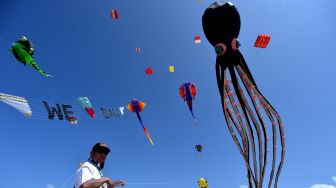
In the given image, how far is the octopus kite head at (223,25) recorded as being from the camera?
382 inches

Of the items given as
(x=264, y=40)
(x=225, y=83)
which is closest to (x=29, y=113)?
(x=225, y=83)

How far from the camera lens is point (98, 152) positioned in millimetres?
4445

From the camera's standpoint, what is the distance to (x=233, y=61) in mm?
9844

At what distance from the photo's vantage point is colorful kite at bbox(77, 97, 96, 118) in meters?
19.0

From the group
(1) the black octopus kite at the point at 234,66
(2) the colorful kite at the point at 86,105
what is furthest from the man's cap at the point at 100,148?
(2) the colorful kite at the point at 86,105

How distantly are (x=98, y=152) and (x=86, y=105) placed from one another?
15.6 meters

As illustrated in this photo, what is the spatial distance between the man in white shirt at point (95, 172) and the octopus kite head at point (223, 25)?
6.64 meters

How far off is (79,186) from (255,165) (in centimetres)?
751

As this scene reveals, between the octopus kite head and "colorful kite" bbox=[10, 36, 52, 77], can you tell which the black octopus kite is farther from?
"colorful kite" bbox=[10, 36, 52, 77]

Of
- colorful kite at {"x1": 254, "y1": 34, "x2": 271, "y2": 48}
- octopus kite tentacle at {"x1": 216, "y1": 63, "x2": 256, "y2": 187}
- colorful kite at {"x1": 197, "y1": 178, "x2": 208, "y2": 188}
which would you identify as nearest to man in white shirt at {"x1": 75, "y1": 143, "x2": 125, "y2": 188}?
octopus kite tentacle at {"x1": 216, "y1": 63, "x2": 256, "y2": 187}

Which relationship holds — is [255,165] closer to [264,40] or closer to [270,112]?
[270,112]

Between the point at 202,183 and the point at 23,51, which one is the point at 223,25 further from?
the point at 202,183

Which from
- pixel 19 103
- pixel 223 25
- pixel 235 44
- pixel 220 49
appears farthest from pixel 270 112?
pixel 19 103

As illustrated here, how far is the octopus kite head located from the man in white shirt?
664 centimetres
